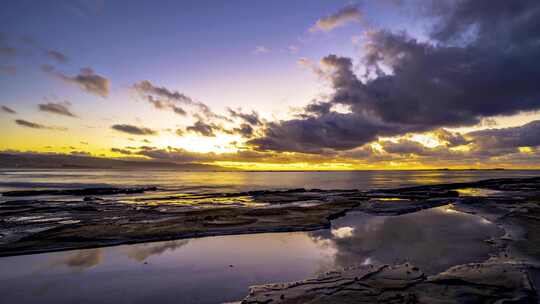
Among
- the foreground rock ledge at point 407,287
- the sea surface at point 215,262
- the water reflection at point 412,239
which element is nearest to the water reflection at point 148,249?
the sea surface at point 215,262

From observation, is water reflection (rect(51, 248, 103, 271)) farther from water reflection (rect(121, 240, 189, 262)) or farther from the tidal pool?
water reflection (rect(121, 240, 189, 262))

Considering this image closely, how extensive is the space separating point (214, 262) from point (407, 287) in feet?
32.4

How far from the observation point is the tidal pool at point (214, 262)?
483 inches

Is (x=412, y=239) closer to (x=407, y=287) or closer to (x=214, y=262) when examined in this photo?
(x=407, y=287)

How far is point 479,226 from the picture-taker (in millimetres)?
24703

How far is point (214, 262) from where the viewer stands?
16328 mm

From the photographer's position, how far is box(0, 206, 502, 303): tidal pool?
40.3 ft

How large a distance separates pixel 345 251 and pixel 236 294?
8394mm

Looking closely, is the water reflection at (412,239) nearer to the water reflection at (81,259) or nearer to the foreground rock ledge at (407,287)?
the foreground rock ledge at (407,287)

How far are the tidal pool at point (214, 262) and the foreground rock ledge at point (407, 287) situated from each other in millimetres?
1161

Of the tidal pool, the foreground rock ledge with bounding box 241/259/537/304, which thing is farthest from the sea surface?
the foreground rock ledge with bounding box 241/259/537/304

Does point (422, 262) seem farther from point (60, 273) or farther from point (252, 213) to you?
point (252, 213)

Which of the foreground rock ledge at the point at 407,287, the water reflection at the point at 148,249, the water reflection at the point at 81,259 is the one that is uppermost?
the foreground rock ledge at the point at 407,287

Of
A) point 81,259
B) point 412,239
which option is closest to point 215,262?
point 81,259
